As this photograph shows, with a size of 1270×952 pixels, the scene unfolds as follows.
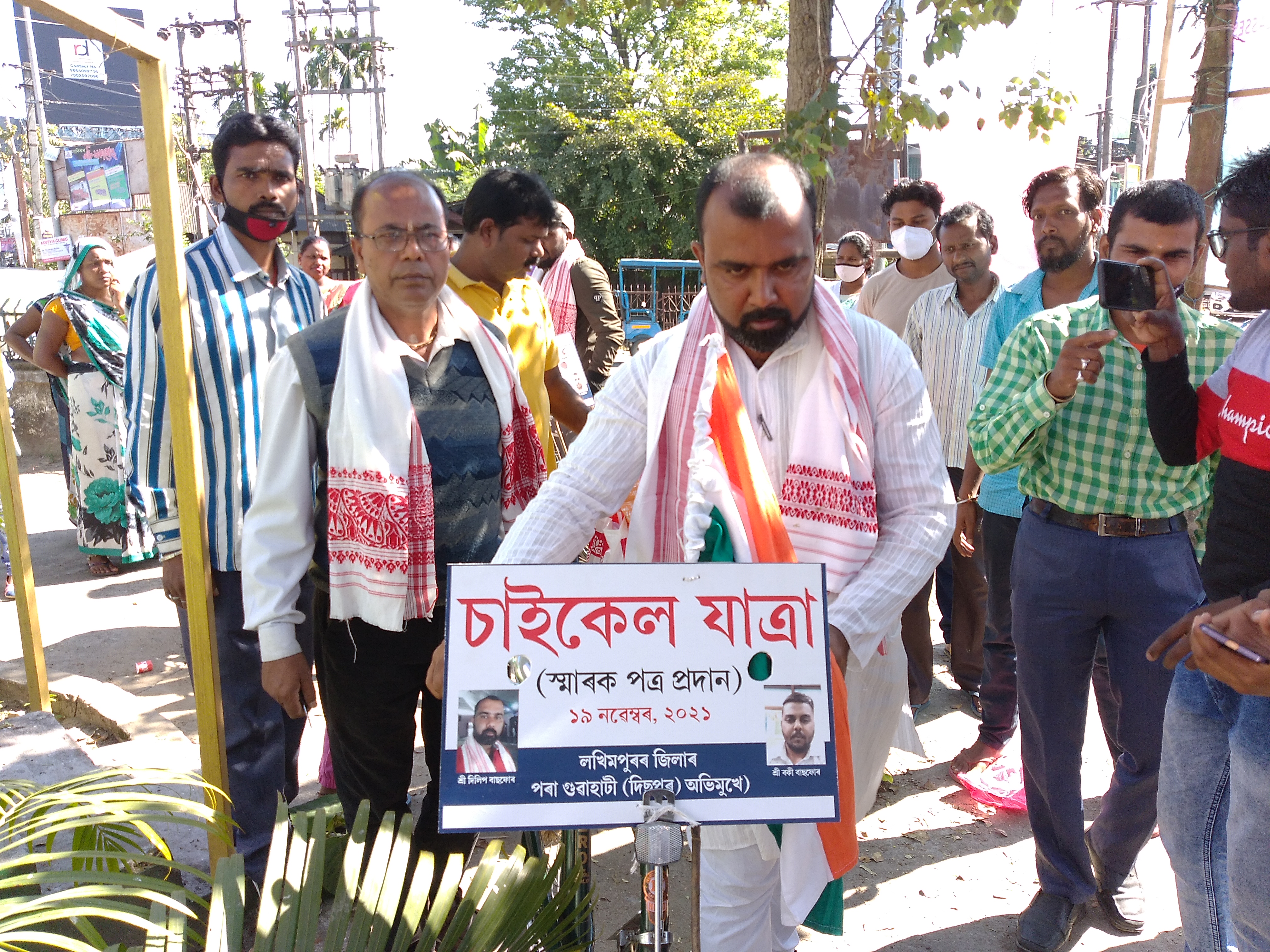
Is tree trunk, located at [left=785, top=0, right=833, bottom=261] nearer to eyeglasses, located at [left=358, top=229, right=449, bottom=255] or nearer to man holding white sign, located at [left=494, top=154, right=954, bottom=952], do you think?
eyeglasses, located at [left=358, top=229, right=449, bottom=255]

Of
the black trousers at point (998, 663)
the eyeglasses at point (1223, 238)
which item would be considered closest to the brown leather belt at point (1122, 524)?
the eyeglasses at point (1223, 238)

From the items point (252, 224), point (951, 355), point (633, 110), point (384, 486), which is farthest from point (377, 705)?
point (633, 110)

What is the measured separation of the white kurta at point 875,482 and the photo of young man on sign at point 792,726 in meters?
0.35

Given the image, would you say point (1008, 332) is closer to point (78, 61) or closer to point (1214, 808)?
point (1214, 808)

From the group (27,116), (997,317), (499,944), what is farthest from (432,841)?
(27,116)

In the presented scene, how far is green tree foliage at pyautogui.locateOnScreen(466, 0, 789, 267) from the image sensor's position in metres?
25.8

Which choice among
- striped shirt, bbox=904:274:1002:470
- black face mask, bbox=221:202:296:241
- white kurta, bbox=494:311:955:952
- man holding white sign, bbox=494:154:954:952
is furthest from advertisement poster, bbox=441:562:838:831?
striped shirt, bbox=904:274:1002:470

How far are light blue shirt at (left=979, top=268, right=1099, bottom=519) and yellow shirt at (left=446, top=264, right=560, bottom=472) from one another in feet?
5.24

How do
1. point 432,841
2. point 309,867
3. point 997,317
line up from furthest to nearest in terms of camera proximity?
point 997,317 → point 432,841 → point 309,867

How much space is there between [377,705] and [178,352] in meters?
0.98

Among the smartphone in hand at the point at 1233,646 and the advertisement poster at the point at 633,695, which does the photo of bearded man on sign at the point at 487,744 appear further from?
the smartphone in hand at the point at 1233,646

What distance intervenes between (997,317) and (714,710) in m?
2.72

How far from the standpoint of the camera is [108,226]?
120 feet

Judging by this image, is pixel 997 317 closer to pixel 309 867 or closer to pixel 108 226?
pixel 309 867
